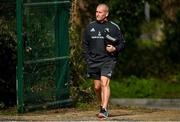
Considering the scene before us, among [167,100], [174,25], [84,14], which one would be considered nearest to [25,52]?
[84,14]

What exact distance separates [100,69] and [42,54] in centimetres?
159

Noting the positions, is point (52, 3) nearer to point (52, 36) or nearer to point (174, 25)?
point (52, 36)

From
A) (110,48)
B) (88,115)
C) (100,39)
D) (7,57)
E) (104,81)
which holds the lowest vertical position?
(88,115)

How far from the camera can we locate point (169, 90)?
902 inches

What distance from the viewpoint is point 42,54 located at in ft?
43.1

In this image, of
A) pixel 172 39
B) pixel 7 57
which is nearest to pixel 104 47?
pixel 7 57

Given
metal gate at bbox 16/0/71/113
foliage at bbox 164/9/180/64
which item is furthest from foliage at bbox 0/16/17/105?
foliage at bbox 164/9/180/64

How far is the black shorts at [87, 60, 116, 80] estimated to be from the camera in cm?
1187

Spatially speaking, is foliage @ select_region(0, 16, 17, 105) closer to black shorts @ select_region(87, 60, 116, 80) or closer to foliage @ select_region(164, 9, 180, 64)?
black shorts @ select_region(87, 60, 116, 80)

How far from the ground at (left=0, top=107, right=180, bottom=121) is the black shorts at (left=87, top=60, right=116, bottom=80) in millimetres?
722

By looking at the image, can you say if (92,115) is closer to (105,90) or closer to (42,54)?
(105,90)

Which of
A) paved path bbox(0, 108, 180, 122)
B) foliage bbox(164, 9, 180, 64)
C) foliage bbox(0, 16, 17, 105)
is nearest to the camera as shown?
paved path bbox(0, 108, 180, 122)

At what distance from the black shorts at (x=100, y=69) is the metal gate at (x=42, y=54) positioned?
1.30 metres

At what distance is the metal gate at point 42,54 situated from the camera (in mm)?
12602
